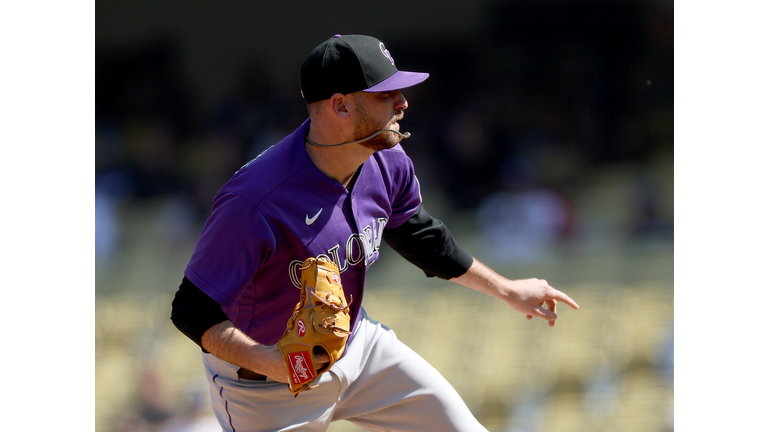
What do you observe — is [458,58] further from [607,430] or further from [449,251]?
[607,430]

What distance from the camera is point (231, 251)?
61.7 inches

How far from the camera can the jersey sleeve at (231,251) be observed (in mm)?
1560

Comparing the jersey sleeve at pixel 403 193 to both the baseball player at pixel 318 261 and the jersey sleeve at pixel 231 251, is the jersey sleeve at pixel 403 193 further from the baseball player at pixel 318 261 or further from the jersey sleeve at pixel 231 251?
the jersey sleeve at pixel 231 251

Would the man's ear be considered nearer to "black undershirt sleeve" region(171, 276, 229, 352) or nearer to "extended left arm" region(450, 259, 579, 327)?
"black undershirt sleeve" region(171, 276, 229, 352)

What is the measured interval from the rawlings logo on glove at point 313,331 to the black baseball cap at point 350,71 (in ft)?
1.68

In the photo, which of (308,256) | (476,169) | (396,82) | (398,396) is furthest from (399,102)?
(476,169)

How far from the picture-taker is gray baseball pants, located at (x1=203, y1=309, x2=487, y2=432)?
1781 millimetres

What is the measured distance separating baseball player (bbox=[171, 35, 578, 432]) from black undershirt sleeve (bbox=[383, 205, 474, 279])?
59mm

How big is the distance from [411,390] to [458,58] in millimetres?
1957

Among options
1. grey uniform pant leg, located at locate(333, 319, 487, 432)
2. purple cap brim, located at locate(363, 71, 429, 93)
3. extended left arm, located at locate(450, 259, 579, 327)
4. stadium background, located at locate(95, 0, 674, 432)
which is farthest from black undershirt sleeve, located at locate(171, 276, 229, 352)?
stadium background, located at locate(95, 0, 674, 432)

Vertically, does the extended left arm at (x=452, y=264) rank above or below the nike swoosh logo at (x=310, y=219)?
below

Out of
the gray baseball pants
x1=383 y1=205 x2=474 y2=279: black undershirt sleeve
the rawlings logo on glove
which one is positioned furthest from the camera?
x1=383 y1=205 x2=474 y2=279: black undershirt sleeve

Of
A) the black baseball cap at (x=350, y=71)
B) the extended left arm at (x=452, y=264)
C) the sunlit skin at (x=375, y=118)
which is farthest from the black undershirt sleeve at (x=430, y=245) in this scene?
the black baseball cap at (x=350, y=71)

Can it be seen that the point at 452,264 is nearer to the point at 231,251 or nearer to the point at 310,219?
the point at 310,219
